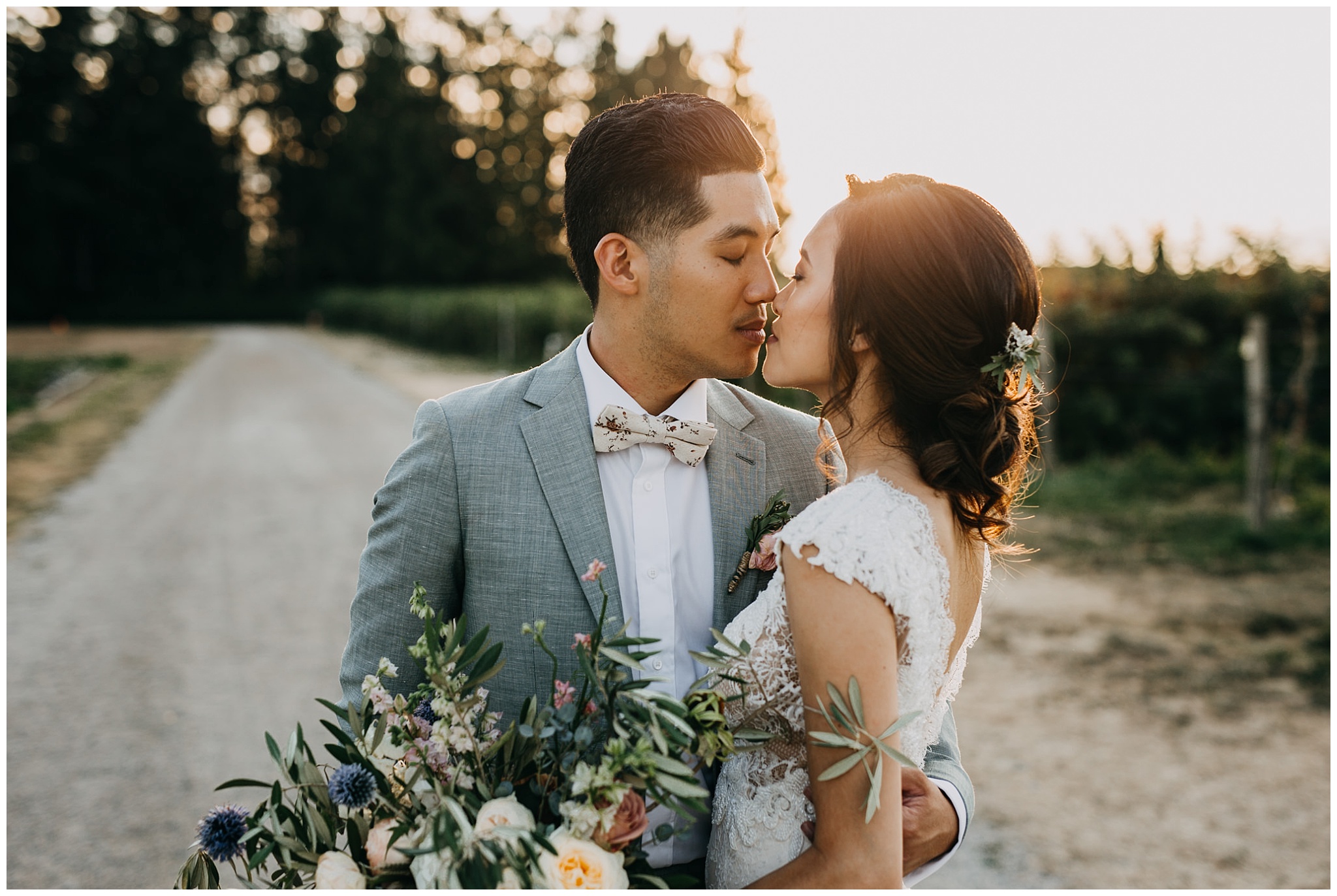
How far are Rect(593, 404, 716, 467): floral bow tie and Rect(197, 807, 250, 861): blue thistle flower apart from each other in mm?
856

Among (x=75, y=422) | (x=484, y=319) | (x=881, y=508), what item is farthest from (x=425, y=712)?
(x=484, y=319)

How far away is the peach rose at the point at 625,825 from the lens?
1392 millimetres

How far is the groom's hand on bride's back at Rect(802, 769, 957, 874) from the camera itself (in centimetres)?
177

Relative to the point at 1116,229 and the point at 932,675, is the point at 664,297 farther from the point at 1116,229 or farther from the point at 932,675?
the point at 1116,229

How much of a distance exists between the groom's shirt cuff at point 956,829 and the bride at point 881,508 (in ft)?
0.30

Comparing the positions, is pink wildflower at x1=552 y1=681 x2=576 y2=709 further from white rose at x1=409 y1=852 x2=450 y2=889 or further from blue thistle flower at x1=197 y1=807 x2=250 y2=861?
blue thistle flower at x1=197 y1=807 x2=250 y2=861

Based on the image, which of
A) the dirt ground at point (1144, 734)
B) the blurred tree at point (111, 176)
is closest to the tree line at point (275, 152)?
the blurred tree at point (111, 176)

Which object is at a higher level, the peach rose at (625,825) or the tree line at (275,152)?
the tree line at (275,152)

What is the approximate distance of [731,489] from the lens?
194 centimetres

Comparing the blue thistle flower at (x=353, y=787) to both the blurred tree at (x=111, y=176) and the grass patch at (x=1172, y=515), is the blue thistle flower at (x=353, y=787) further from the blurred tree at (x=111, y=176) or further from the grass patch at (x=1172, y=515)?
the blurred tree at (x=111, y=176)

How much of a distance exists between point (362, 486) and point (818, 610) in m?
9.34

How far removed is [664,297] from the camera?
1956 mm

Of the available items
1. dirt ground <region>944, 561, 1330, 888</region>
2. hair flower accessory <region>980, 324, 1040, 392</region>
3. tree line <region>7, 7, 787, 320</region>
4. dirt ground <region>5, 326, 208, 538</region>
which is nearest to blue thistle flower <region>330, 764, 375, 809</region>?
hair flower accessory <region>980, 324, 1040, 392</region>

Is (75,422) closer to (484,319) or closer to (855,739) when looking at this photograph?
(484,319)
